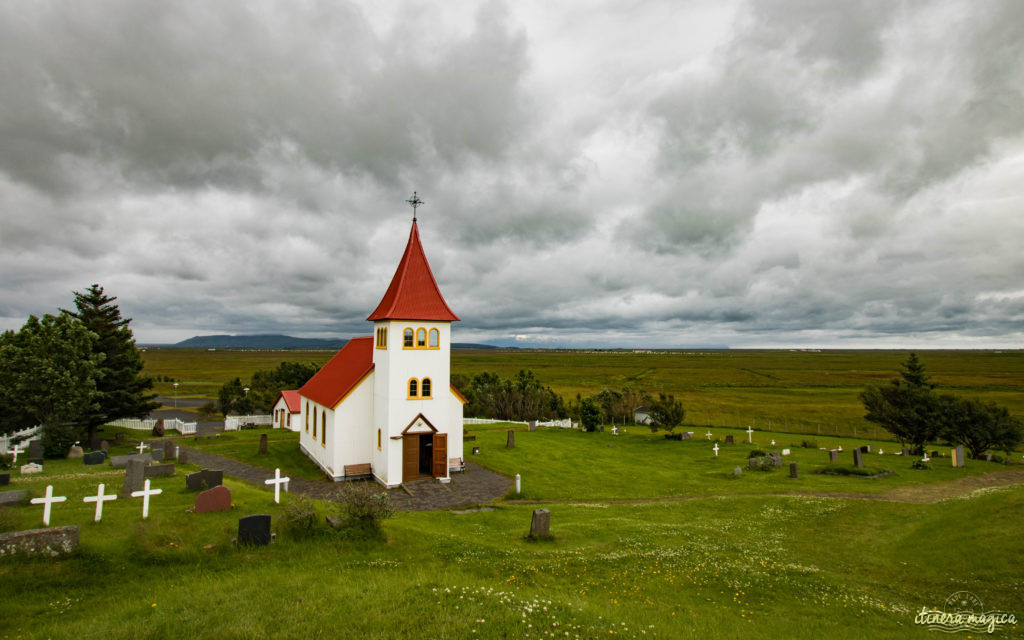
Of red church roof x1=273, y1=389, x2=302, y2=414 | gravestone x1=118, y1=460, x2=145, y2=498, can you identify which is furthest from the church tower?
red church roof x1=273, y1=389, x2=302, y2=414

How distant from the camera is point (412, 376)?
24.3m

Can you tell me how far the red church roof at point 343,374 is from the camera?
26.0 meters

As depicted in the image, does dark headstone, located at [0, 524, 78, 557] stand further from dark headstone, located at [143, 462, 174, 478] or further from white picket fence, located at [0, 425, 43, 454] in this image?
white picket fence, located at [0, 425, 43, 454]

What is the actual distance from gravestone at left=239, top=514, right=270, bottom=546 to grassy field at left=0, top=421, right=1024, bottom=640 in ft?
0.97

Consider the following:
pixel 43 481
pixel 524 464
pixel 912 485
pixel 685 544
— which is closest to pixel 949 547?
pixel 685 544

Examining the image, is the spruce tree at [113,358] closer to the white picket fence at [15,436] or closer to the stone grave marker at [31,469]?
the white picket fence at [15,436]

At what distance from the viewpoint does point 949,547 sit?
12586mm

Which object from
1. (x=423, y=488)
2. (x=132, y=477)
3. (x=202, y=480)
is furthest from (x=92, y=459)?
(x=423, y=488)

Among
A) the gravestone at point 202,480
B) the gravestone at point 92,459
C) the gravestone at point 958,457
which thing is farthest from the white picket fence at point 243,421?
the gravestone at point 958,457

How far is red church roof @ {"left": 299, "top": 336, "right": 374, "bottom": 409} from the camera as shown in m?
26.0

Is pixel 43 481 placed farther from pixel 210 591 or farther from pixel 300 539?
pixel 210 591

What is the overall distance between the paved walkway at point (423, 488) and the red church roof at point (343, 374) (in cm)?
437

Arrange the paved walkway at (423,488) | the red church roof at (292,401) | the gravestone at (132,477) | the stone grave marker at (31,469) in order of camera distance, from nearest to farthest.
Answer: the gravestone at (132,477) → the stone grave marker at (31,469) → the paved walkway at (423,488) → the red church roof at (292,401)

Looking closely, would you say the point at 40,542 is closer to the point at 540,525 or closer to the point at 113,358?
the point at 540,525
